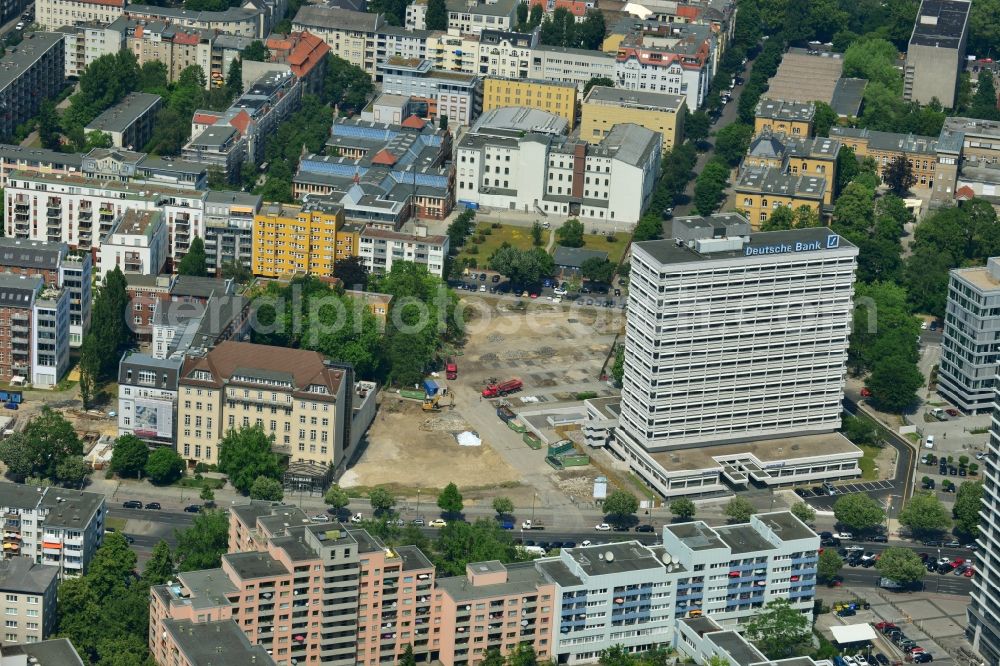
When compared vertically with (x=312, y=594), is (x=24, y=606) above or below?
below

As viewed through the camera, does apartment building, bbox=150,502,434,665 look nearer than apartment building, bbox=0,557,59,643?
Yes

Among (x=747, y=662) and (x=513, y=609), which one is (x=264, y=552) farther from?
(x=747, y=662)

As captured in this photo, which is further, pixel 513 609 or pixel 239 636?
pixel 513 609

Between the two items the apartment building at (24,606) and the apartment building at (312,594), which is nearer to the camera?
the apartment building at (312,594)

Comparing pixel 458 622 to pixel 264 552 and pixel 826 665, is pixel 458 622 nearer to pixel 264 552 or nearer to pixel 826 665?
pixel 264 552

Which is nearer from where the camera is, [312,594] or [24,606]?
[24,606]

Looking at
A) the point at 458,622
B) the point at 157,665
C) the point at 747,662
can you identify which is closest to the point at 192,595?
the point at 157,665

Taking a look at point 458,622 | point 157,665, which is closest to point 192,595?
point 157,665
